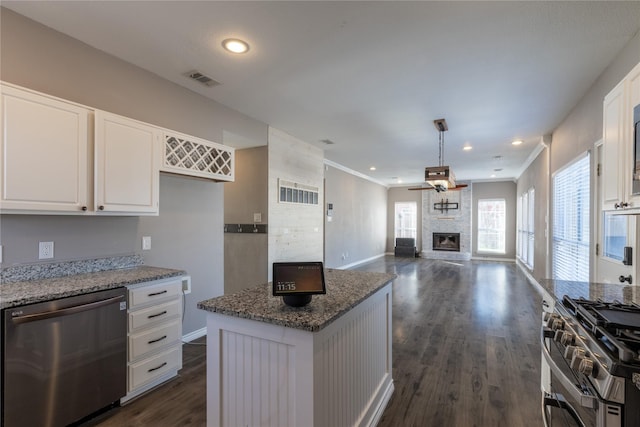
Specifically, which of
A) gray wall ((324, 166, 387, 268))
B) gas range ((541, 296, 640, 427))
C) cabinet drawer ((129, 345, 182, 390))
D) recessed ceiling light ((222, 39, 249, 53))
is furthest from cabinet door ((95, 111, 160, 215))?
gray wall ((324, 166, 387, 268))

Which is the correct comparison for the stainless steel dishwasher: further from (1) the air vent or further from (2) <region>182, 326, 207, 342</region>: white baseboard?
(1) the air vent

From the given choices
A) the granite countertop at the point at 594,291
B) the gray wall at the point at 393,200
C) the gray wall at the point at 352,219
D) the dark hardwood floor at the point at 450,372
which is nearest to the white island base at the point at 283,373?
the dark hardwood floor at the point at 450,372

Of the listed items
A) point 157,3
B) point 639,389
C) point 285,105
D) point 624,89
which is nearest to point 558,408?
point 639,389

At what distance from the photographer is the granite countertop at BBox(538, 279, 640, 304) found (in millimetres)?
1721

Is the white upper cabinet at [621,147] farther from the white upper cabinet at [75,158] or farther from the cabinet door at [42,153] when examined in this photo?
the cabinet door at [42,153]

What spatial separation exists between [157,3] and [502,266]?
9662 millimetres

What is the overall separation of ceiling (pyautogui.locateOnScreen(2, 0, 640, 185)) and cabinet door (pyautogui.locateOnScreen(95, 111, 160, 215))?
0.66 meters

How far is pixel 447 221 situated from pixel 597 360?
9.95 meters

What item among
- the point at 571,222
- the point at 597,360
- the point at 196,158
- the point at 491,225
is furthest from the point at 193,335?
the point at 491,225

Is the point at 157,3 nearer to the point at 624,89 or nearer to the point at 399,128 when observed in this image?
the point at 624,89

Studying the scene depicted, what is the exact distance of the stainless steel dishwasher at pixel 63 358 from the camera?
1623mm

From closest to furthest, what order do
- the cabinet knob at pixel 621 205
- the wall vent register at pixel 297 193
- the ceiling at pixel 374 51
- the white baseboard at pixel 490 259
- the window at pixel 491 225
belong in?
the cabinet knob at pixel 621 205 < the ceiling at pixel 374 51 < the wall vent register at pixel 297 193 < the white baseboard at pixel 490 259 < the window at pixel 491 225

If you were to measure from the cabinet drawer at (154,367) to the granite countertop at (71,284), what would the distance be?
0.64m

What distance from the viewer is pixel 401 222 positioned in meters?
11.4
